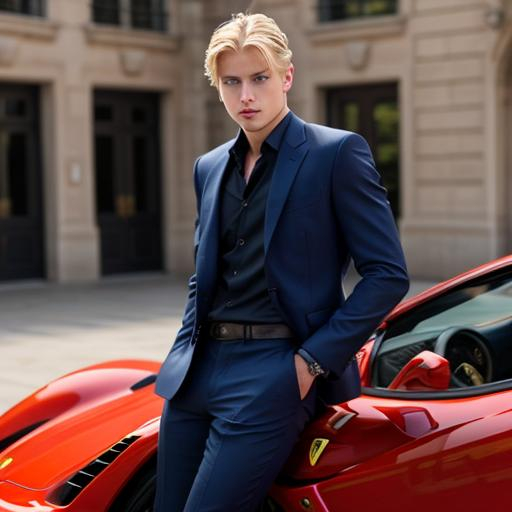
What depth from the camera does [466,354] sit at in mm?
3133

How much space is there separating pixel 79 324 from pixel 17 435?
7661 mm

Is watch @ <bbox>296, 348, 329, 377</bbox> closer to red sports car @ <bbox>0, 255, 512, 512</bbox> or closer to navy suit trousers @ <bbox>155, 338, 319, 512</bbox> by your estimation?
navy suit trousers @ <bbox>155, 338, 319, 512</bbox>

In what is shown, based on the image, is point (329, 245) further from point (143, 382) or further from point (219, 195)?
point (143, 382)

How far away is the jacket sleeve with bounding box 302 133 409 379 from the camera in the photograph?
7.78ft

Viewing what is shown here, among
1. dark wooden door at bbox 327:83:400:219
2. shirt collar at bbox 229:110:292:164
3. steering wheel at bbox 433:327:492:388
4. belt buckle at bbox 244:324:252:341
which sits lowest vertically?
steering wheel at bbox 433:327:492:388

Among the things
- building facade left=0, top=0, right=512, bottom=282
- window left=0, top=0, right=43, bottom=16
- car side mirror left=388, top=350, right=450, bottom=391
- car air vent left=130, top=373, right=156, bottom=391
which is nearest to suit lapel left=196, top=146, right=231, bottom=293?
car side mirror left=388, top=350, right=450, bottom=391

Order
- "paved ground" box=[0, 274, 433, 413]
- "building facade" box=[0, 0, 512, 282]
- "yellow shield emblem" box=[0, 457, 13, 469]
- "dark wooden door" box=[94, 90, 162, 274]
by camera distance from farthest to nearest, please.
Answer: "dark wooden door" box=[94, 90, 162, 274], "building facade" box=[0, 0, 512, 282], "paved ground" box=[0, 274, 433, 413], "yellow shield emblem" box=[0, 457, 13, 469]

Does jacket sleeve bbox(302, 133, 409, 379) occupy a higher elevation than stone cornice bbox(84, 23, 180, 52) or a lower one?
lower

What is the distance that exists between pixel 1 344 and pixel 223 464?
26.1 feet

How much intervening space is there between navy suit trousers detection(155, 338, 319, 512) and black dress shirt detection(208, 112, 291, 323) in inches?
3.3

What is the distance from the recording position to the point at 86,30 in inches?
642

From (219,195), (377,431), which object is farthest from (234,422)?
(219,195)

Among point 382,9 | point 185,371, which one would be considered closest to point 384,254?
point 185,371

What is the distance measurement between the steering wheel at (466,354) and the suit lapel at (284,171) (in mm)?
913
